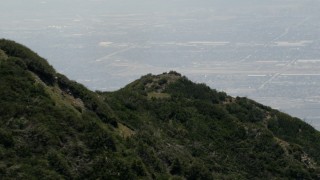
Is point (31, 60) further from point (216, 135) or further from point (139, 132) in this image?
point (216, 135)

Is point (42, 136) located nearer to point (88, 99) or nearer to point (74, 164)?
point (74, 164)

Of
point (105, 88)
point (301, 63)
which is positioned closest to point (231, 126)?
point (105, 88)

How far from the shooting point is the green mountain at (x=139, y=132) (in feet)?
59.1

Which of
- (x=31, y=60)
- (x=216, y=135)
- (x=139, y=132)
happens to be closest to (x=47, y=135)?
(x=31, y=60)

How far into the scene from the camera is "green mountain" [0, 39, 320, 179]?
18000mm

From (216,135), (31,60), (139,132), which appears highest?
(31,60)

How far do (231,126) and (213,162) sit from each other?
5486mm

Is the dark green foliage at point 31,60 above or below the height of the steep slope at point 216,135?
above

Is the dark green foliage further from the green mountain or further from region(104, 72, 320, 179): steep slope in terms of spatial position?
region(104, 72, 320, 179): steep slope

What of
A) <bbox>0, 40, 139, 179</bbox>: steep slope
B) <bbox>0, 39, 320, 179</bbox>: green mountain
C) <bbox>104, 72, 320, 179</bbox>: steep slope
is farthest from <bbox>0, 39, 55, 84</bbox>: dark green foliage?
<bbox>104, 72, 320, 179</bbox>: steep slope

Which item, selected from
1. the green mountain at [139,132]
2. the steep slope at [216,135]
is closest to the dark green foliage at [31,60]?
the green mountain at [139,132]

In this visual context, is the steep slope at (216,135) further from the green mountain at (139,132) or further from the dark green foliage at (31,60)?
the dark green foliage at (31,60)

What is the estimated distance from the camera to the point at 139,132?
80.7 feet

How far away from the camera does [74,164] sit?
17984 millimetres
